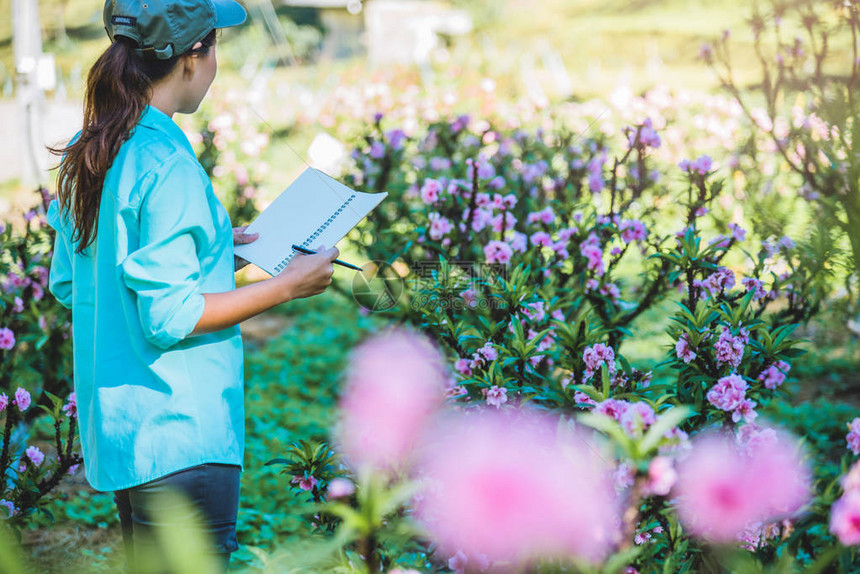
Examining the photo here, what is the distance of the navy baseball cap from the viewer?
1319 millimetres

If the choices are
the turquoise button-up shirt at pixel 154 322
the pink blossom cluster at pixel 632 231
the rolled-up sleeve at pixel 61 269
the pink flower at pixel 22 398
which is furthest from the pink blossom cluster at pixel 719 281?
the pink flower at pixel 22 398

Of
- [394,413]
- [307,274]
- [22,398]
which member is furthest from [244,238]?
[22,398]

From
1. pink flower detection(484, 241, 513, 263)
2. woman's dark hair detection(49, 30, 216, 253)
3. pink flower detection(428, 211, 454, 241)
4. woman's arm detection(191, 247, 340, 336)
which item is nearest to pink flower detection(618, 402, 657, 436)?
woman's arm detection(191, 247, 340, 336)

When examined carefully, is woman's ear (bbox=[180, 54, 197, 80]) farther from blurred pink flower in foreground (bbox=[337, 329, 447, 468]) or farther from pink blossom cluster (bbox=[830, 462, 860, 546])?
pink blossom cluster (bbox=[830, 462, 860, 546])

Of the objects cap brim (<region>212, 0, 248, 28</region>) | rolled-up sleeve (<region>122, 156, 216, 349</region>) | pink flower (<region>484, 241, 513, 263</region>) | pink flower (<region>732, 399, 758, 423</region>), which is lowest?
pink flower (<region>484, 241, 513, 263</region>)

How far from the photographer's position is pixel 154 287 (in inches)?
48.8

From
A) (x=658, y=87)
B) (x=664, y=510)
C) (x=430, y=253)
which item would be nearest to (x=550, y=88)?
(x=658, y=87)

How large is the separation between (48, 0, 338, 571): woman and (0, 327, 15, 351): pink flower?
1356 millimetres

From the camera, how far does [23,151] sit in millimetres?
8602

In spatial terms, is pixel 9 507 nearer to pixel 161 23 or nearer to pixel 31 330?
pixel 31 330

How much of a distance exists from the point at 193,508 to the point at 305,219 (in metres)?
0.62

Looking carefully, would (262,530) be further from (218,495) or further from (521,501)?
(521,501)

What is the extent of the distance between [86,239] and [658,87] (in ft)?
17.7

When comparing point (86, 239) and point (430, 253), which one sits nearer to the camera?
point (86, 239)
